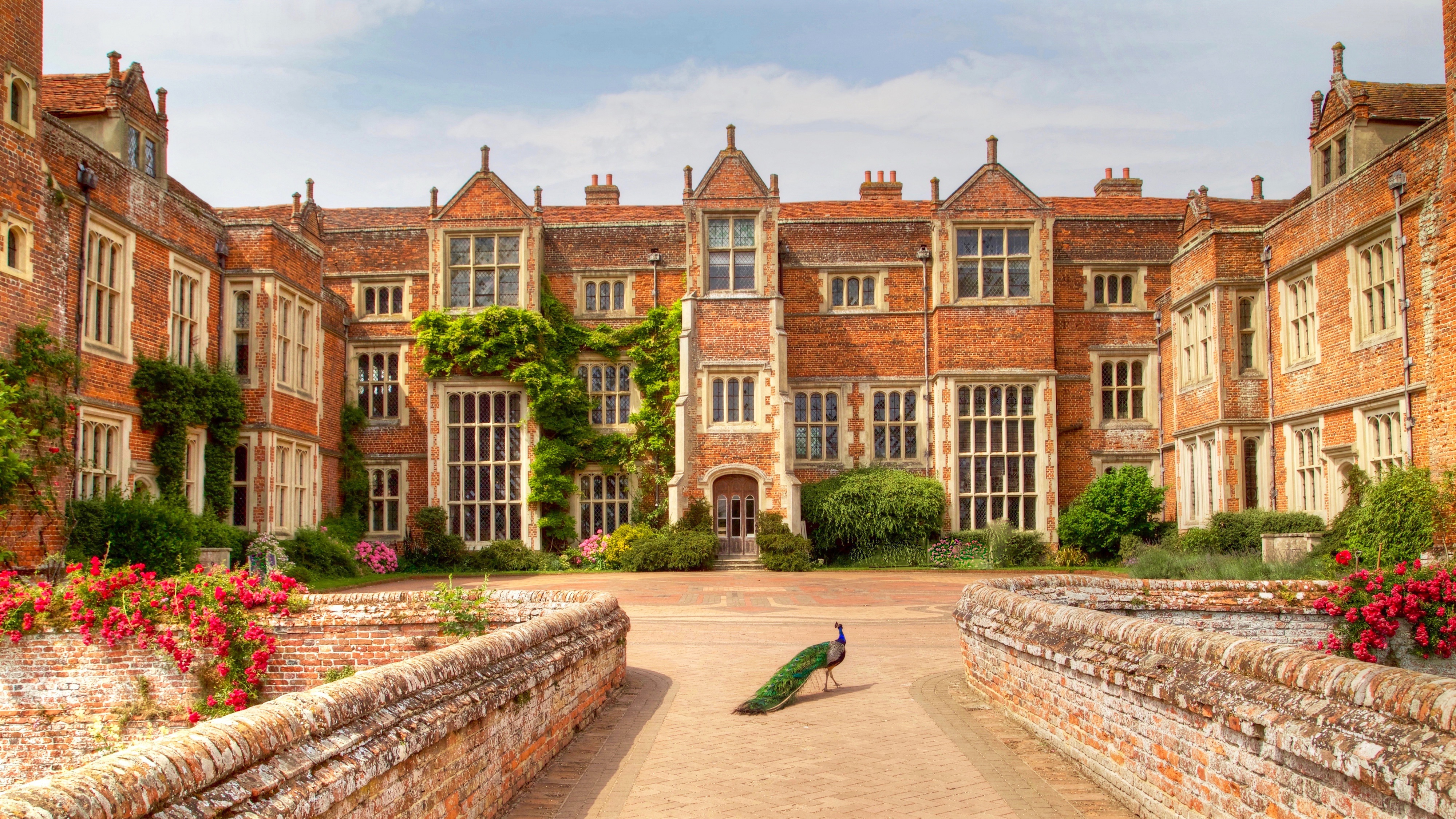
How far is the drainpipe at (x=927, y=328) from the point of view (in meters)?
27.9

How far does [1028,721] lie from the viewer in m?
8.55

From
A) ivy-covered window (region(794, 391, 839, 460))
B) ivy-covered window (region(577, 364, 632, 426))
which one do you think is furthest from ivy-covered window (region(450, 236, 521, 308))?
ivy-covered window (region(794, 391, 839, 460))

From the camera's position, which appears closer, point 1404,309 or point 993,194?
point 1404,309

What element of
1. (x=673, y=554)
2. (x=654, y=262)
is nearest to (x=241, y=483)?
(x=673, y=554)

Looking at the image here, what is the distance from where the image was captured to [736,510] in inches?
1049

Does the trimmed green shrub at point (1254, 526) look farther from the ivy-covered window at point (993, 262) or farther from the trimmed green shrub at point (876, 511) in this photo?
the ivy-covered window at point (993, 262)

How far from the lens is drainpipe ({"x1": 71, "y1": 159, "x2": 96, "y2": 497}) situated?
16.4 metres

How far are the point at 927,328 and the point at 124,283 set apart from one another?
1777 cm

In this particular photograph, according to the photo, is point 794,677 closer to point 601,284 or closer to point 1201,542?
point 1201,542

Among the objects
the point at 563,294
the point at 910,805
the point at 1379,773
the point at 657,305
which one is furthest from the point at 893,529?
the point at 1379,773

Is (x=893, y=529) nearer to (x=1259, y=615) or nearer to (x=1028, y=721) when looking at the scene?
(x=1259, y=615)

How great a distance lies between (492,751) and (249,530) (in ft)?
55.1

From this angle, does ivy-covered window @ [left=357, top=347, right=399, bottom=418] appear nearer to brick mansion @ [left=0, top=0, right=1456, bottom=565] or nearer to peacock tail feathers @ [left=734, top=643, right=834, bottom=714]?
brick mansion @ [left=0, top=0, right=1456, bottom=565]

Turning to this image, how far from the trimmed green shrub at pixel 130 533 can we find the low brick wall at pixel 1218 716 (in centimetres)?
1261
